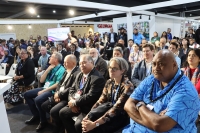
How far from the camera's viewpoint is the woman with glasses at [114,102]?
1763 millimetres

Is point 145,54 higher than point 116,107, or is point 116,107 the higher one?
point 145,54

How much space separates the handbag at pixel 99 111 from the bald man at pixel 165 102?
41 centimetres

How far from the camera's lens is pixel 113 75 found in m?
1.90

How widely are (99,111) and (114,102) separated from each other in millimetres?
199

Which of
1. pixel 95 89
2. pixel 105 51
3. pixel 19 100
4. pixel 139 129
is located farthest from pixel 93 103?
pixel 105 51

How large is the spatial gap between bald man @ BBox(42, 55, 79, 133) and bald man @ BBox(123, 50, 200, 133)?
125cm

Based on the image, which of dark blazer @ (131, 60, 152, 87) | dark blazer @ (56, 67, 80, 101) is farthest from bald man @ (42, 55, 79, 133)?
dark blazer @ (131, 60, 152, 87)

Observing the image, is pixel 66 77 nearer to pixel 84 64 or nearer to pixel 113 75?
pixel 84 64

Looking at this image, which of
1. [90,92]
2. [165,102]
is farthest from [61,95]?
[165,102]

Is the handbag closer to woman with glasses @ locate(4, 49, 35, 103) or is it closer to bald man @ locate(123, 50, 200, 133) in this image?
bald man @ locate(123, 50, 200, 133)

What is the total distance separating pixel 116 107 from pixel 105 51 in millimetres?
4812

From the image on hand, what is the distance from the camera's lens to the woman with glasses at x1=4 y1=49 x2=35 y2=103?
3.74 m

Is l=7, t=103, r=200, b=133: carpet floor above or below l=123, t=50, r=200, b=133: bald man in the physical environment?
below

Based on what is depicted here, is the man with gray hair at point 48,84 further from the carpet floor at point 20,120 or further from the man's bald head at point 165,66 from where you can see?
the man's bald head at point 165,66
